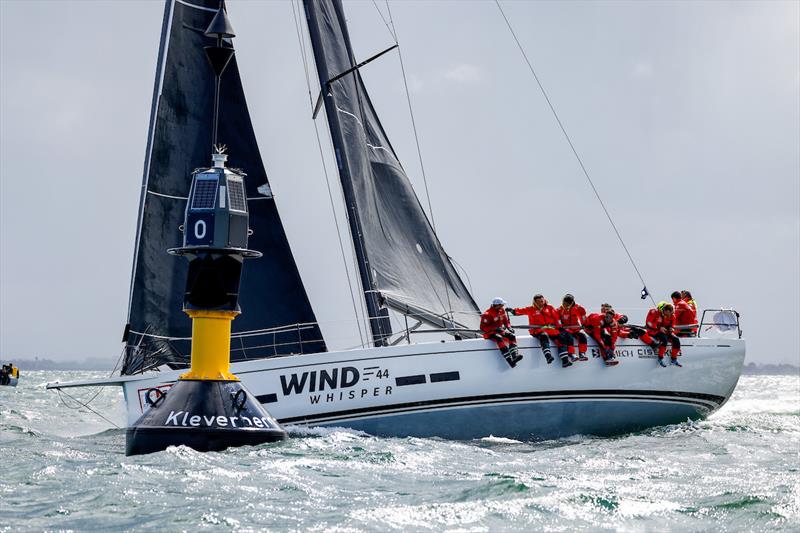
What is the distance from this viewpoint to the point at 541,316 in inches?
670

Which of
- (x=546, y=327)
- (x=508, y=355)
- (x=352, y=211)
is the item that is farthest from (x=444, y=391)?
(x=352, y=211)

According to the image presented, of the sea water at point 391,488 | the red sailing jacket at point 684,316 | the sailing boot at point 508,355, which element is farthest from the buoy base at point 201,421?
the red sailing jacket at point 684,316

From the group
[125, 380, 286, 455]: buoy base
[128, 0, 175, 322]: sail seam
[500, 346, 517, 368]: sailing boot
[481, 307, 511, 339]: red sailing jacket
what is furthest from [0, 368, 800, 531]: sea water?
[128, 0, 175, 322]: sail seam

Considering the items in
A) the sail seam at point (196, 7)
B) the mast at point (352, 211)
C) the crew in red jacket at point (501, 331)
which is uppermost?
the sail seam at point (196, 7)

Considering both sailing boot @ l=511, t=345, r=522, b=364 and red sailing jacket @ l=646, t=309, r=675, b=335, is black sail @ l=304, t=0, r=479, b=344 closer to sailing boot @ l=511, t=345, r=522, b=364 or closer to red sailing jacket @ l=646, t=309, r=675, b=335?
sailing boot @ l=511, t=345, r=522, b=364

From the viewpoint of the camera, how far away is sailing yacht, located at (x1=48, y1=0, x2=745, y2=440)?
15891 mm

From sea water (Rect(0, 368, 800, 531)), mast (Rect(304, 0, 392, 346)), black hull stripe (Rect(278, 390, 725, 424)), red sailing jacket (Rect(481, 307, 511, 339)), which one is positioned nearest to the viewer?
sea water (Rect(0, 368, 800, 531))

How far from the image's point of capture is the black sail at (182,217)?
1783 centimetres

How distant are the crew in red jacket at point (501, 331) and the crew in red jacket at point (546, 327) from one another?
40 centimetres

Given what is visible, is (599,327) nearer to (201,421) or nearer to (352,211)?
(352,211)

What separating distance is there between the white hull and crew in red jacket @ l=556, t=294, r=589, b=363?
0.26 m

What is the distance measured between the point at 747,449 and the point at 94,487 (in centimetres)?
900

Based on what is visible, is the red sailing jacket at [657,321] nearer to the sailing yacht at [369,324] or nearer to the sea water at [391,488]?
the sailing yacht at [369,324]

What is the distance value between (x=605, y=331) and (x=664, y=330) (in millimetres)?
1214
